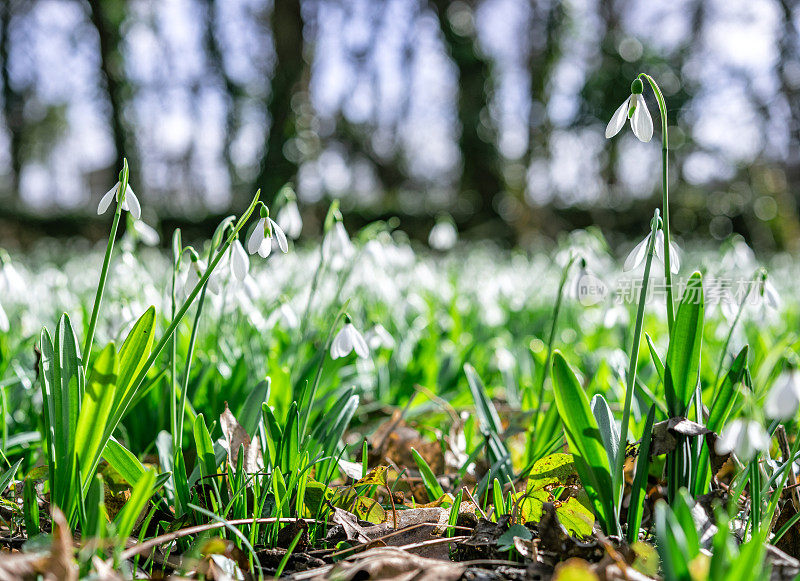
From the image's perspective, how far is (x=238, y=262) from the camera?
1325 mm

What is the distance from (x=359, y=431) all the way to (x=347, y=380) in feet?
0.95

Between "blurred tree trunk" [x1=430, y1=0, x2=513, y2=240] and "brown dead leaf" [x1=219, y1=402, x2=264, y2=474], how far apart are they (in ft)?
32.5

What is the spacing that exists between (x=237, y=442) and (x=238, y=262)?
42cm

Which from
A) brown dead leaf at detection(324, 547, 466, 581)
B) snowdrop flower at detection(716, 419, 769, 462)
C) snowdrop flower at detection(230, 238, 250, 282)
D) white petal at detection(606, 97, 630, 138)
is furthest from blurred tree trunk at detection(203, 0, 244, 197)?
snowdrop flower at detection(716, 419, 769, 462)

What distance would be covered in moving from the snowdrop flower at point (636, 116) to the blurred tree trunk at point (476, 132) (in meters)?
10.0

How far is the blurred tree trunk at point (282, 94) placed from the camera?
8352 mm

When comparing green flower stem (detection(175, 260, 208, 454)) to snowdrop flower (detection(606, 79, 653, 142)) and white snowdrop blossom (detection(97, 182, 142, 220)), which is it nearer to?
white snowdrop blossom (detection(97, 182, 142, 220))

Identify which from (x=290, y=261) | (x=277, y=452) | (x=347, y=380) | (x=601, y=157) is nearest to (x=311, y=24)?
(x=601, y=157)

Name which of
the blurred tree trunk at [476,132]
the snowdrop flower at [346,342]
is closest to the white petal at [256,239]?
the snowdrop flower at [346,342]

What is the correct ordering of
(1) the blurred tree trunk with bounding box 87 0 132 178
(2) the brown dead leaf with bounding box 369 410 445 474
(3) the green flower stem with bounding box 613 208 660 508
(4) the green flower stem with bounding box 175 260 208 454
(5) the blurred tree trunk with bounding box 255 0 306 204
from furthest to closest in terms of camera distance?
(1) the blurred tree trunk with bounding box 87 0 132 178, (5) the blurred tree trunk with bounding box 255 0 306 204, (2) the brown dead leaf with bounding box 369 410 445 474, (4) the green flower stem with bounding box 175 260 208 454, (3) the green flower stem with bounding box 613 208 660 508

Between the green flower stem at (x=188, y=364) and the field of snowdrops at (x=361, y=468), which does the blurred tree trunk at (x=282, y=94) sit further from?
the green flower stem at (x=188, y=364)

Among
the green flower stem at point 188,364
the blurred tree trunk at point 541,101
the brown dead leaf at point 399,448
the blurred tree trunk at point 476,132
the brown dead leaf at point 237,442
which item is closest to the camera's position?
the green flower stem at point 188,364

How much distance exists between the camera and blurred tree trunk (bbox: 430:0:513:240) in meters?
10.8

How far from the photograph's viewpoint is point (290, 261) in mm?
4672
